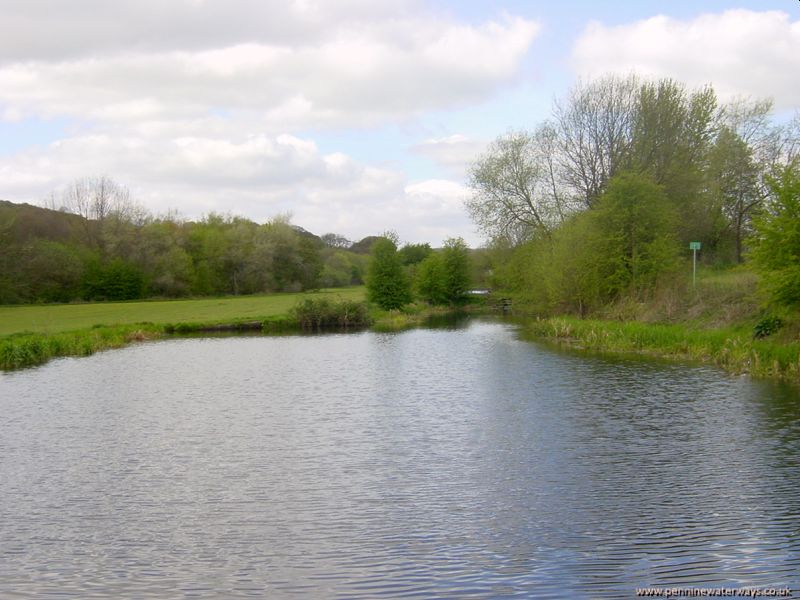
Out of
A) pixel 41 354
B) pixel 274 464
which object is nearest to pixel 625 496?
pixel 274 464

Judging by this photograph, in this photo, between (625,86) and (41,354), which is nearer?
(41,354)

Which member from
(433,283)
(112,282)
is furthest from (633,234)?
(112,282)

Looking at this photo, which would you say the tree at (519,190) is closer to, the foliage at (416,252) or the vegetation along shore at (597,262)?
the vegetation along shore at (597,262)

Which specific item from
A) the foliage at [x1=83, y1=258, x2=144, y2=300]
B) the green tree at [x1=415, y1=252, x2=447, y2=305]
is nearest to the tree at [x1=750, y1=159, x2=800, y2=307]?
the green tree at [x1=415, y1=252, x2=447, y2=305]

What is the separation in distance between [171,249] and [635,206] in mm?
53866

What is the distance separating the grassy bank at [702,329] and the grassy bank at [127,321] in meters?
18.5

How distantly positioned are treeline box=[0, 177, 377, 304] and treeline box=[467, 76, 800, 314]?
778 inches

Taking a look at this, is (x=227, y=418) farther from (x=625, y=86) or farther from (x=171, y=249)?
(x=171, y=249)

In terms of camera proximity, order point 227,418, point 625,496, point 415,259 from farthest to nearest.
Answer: point 415,259
point 227,418
point 625,496

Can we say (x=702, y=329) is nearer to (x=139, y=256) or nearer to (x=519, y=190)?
(x=519, y=190)

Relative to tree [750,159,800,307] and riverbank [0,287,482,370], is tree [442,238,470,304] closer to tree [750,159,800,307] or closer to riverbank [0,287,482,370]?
riverbank [0,287,482,370]

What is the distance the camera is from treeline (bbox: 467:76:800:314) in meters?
35.9

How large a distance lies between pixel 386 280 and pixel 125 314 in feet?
63.2

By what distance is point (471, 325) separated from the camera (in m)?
50.0
